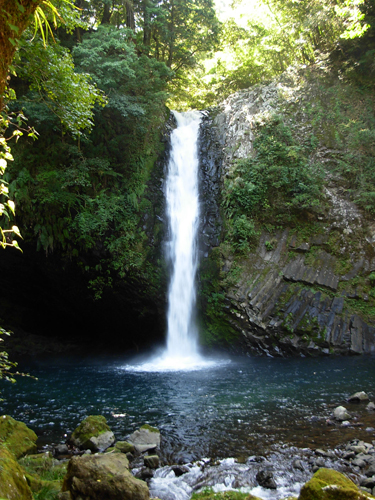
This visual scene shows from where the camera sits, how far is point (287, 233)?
43.2 ft

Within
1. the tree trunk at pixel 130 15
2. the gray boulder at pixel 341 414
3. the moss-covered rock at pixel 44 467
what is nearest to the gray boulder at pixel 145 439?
the moss-covered rock at pixel 44 467

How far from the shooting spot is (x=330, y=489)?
8.73 ft

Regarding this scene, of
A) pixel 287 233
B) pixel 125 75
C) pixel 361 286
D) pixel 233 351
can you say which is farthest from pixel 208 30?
pixel 233 351

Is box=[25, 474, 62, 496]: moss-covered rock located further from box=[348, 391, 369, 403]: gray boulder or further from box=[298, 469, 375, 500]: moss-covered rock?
box=[348, 391, 369, 403]: gray boulder

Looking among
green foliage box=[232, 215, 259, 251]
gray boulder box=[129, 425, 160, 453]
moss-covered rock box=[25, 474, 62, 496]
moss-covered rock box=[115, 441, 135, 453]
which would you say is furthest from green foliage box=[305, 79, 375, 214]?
moss-covered rock box=[25, 474, 62, 496]

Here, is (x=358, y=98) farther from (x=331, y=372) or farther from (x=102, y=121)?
(x=331, y=372)

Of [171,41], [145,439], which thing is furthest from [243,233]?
[171,41]

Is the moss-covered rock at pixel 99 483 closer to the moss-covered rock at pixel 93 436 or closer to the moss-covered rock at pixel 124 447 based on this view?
the moss-covered rock at pixel 124 447

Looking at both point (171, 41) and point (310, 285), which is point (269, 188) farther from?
point (171, 41)

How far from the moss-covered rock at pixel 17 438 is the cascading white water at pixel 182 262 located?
20.4 feet

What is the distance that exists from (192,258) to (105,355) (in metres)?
5.72

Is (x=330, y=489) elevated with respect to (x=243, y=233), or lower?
lower

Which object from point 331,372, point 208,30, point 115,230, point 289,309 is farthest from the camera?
point 208,30

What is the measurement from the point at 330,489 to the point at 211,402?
4.58 meters
